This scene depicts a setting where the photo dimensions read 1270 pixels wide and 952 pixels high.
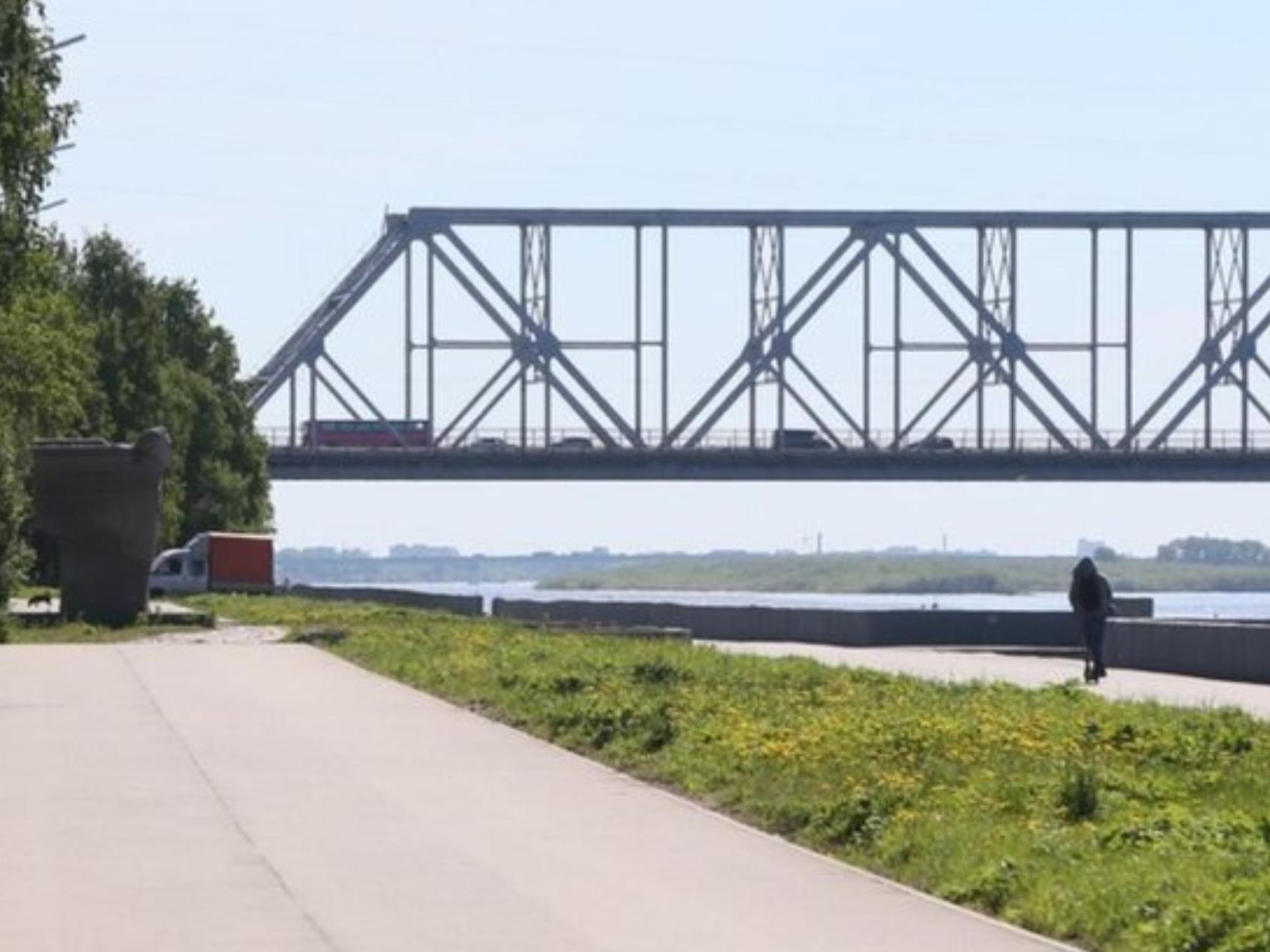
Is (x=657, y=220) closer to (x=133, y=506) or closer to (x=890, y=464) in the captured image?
(x=890, y=464)

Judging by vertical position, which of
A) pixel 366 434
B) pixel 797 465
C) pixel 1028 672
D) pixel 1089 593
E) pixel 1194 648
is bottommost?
pixel 1028 672

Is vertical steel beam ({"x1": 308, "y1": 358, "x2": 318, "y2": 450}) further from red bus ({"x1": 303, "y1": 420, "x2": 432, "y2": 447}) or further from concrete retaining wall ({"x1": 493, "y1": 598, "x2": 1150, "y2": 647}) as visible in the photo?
concrete retaining wall ({"x1": 493, "y1": 598, "x2": 1150, "y2": 647})

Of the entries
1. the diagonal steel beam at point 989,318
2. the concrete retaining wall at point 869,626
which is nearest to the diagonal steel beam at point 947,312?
the diagonal steel beam at point 989,318

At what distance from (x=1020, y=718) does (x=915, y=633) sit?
3169 cm

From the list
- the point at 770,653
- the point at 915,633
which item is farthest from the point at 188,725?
the point at 915,633

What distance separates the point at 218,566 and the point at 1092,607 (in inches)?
2758

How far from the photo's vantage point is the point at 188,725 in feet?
107

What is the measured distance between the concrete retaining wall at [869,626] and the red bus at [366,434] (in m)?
72.4

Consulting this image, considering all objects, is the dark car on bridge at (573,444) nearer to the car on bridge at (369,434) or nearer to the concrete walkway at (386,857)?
the car on bridge at (369,434)

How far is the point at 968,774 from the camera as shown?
947 inches

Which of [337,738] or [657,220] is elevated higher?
[657,220]

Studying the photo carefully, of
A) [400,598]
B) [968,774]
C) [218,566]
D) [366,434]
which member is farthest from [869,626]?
[366,434]

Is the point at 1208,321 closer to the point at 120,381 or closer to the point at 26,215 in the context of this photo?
the point at 120,381

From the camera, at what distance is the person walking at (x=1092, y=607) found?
143 feet
